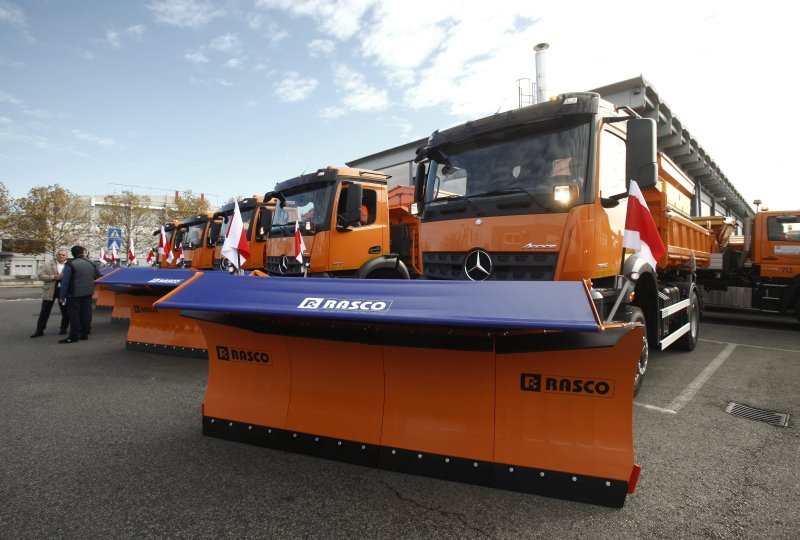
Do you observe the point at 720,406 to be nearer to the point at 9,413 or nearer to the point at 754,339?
the point at 754,339

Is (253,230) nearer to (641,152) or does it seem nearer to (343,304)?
(343,304)

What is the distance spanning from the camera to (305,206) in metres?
7.21

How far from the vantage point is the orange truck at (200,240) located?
1202 cm

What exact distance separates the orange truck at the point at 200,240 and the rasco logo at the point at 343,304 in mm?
10278

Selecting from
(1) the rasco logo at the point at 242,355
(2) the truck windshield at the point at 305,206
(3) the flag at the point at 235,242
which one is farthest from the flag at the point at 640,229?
(2) the truck windshield at the point at 305,206

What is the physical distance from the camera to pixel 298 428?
303 centimetres

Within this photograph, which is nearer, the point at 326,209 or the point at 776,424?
the point at 776,424

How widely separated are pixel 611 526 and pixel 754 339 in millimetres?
8434

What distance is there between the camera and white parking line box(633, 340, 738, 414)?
413 centimetres

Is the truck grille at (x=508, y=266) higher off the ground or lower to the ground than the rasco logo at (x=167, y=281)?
higher

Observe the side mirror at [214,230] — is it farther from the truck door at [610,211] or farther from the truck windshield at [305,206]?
the truck door at [610,211]

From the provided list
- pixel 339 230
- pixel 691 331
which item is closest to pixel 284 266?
pixel 339 230

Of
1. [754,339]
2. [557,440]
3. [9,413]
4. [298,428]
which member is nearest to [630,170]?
[557,440]

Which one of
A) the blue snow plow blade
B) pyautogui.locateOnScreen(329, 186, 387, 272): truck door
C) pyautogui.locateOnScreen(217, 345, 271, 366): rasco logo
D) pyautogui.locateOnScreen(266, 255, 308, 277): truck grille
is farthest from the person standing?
the blue snow plow blade
